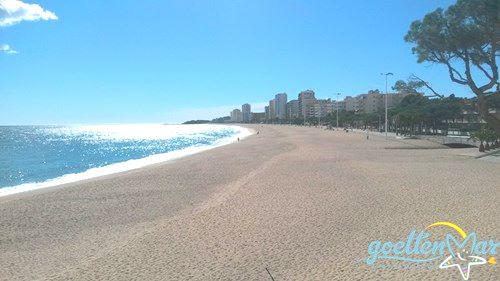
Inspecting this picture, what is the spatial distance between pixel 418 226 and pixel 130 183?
12.4 metres

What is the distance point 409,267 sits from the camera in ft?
20.8

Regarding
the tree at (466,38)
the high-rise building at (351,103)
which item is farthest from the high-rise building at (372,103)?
the tree at (466,38)

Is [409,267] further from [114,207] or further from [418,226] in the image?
[114,207]

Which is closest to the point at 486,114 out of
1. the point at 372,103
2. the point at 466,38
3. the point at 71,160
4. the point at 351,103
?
the point at 466,38

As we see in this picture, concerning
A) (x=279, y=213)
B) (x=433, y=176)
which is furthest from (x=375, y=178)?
(x=279, y=213)

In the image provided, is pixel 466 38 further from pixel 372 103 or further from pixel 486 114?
pixel 372 103

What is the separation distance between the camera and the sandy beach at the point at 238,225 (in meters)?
6.58

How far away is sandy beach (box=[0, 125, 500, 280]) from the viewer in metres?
6.58

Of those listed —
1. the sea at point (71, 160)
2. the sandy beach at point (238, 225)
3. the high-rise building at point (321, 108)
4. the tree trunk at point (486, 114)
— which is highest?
the high-rise building at point (321, 108)

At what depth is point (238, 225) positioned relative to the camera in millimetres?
9266

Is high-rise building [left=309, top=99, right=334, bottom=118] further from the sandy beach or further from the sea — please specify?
the sandy beach

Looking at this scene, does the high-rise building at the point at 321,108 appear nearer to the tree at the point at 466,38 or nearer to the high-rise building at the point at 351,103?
the high-rise building at the point at 351,103

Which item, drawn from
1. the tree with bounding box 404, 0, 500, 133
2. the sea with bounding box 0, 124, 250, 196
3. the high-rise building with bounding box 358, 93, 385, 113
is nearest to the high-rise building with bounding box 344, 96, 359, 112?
the high-rise building with bounding box 358, 93, 385, 113

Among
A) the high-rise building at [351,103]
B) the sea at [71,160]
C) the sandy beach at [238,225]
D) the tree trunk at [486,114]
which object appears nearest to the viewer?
the sandy beach at [238,225]
